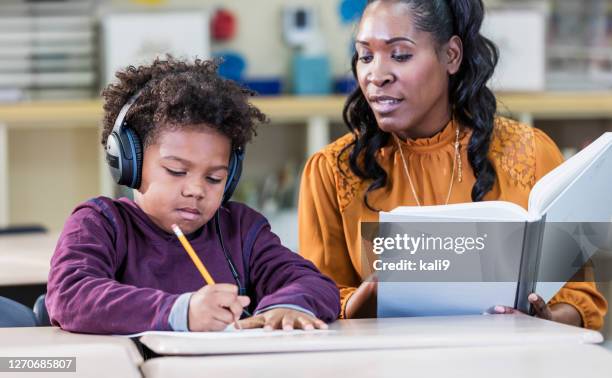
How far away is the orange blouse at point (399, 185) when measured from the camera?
171 centimetres

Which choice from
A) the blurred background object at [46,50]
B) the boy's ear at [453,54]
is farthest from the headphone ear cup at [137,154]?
the blurred background object at [46,50]

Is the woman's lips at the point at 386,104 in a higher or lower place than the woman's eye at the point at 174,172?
higher

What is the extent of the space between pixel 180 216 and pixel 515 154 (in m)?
0.66

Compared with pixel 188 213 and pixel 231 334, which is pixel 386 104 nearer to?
pixel 188 213

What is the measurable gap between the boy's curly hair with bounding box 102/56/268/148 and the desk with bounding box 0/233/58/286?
22.4 inches

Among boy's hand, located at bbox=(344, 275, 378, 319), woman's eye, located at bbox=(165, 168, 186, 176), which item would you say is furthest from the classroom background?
woman's eye, located at bbox=(165, 168, 186, 176)

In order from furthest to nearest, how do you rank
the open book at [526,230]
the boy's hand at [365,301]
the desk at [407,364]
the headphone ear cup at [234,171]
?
the boy's hand at [365,301] < the headphone ear cup at [234,171] < the open book at [526,230] < the desk at [407,364]

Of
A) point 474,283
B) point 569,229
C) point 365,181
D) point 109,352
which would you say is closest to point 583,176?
point 569,229

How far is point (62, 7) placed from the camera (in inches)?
142

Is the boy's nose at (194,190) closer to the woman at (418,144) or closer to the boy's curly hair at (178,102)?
the boy's curly hair at (178,102)

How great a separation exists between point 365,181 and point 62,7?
2.18m

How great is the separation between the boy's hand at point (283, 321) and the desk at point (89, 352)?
0.60 ft

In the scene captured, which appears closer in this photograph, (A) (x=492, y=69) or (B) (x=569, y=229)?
(B) (x=569, y=229)

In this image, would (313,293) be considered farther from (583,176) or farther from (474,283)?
(583,176)
